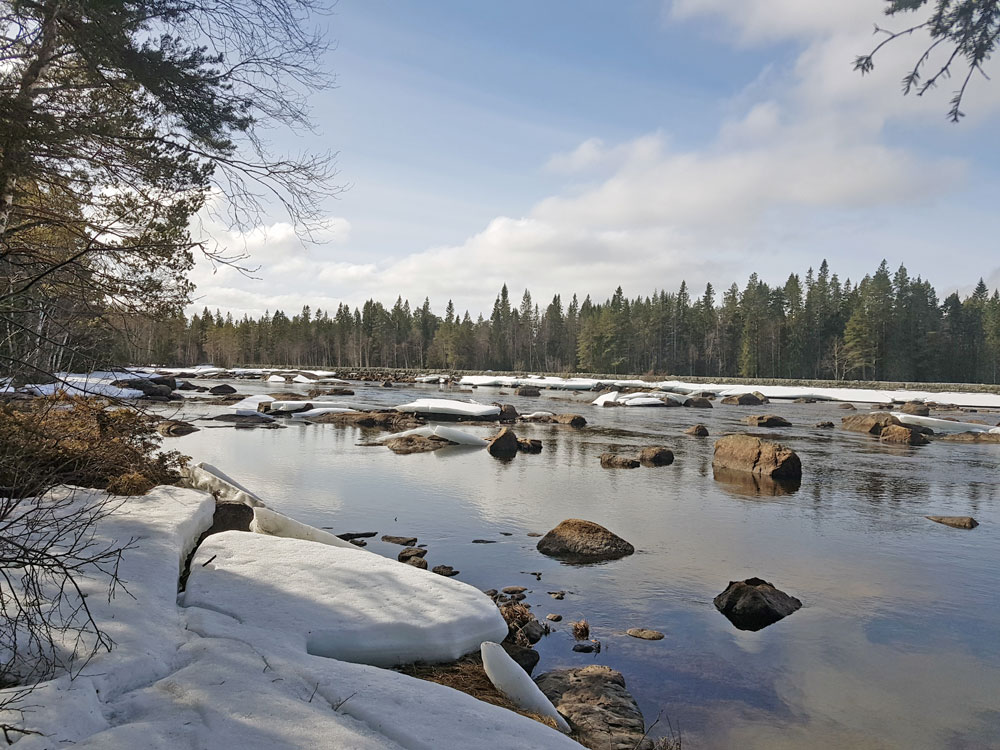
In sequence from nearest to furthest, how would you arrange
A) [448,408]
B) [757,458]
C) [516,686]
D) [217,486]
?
[516,686] < [217,486] < [757,458] < [448,408]

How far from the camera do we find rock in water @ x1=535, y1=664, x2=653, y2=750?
504cm

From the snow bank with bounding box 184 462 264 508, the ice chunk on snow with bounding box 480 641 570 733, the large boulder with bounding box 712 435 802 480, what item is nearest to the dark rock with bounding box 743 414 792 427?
the large boulder with bounding box 712 435 802 480

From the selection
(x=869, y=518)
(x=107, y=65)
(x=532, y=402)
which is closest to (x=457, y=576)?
(x=107, y=65)

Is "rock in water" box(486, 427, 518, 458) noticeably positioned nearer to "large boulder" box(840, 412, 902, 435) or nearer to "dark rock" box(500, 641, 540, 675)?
"dark rock" box(500, 641, 540, 675)

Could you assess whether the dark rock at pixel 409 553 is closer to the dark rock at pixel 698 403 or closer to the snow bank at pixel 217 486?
the snow bank at pixel 217 486

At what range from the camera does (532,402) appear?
43500 millimetres

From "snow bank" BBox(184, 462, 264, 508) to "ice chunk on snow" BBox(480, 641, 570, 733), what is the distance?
610cm

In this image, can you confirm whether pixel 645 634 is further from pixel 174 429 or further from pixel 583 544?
pixel 174 429

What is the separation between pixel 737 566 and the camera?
956 cm

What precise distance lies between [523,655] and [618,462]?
12.4 metres

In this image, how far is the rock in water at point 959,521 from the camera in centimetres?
1209

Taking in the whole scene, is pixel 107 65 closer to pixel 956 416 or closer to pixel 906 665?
pixel 906 665

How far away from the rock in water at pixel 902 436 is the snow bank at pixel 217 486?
952 inches

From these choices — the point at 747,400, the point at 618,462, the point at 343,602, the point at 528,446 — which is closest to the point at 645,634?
the point at 343,602
